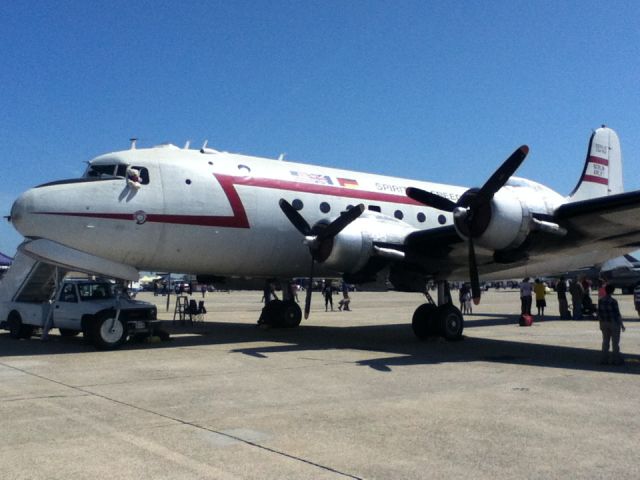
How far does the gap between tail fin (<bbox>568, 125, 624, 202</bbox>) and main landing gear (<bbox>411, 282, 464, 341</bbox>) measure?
648 cm

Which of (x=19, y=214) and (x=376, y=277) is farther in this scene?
(x=376, y=277)

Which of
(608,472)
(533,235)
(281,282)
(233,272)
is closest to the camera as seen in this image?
(608,472)

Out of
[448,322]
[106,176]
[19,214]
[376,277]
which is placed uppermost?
[106,176]

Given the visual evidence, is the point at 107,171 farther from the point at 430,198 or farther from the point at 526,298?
the point at 526,298

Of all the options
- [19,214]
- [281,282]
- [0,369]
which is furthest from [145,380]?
[281,282]

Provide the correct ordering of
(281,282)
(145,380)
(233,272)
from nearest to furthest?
(145,380) → (233,272) → (281,282)

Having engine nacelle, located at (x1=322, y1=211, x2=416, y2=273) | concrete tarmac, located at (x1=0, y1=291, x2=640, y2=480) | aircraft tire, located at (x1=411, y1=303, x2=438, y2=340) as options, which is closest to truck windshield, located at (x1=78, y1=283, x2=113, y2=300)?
concrete tarmac, located at (x1=0, y1=291, x2=640, y2=480)

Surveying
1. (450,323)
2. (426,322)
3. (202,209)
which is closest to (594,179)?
(450,323)

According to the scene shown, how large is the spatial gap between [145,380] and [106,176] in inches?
224

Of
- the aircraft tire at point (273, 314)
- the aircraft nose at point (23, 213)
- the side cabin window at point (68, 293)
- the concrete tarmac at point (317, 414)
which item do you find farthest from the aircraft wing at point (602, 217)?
the side cabin window at point (68, 293)

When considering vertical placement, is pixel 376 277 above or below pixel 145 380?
above

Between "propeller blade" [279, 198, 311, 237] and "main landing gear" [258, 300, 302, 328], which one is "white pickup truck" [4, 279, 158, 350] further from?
"main landing gear" [258, 300, 302, 328]

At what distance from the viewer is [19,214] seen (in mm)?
12227

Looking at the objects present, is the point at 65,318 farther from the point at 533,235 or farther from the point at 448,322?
the point at 533,235
